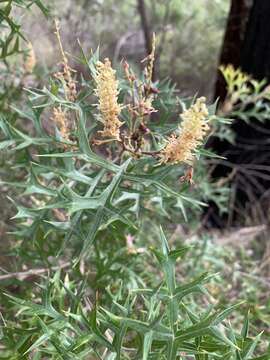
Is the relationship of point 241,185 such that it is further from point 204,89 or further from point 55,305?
point 55,305

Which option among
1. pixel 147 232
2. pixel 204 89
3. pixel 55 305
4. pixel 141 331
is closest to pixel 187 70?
pixel 204 89

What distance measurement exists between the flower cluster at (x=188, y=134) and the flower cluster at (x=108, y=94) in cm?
11

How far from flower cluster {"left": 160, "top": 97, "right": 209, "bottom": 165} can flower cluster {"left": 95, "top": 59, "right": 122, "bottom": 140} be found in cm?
11

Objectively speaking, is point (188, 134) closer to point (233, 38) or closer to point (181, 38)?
point (233, 38)

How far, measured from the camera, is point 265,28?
9.36 feet

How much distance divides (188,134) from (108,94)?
150mm

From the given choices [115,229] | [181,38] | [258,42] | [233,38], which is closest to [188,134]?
[115,229]

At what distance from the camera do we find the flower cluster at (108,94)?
0.89 meters

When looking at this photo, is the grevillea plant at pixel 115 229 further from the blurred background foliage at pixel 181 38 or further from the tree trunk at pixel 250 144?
the blurred background foliage at pixel 181 38

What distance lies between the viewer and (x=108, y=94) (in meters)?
0.91

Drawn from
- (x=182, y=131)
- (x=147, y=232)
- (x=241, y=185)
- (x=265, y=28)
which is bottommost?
(x=241, y=185)

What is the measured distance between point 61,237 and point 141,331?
0.64 metres

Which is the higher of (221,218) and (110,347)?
(110,347)

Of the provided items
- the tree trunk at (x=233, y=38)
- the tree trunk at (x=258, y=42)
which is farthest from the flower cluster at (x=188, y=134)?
the tree trunk at (x=233, y=38)
